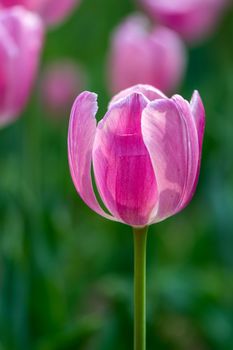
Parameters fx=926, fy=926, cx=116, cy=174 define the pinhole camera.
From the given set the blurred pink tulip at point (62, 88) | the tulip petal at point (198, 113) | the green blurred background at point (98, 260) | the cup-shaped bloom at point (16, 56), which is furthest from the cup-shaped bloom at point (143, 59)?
the tulip petal at point (198, 113)

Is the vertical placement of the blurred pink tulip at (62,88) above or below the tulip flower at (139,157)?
above

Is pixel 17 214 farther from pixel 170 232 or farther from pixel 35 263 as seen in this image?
pixel 170 232

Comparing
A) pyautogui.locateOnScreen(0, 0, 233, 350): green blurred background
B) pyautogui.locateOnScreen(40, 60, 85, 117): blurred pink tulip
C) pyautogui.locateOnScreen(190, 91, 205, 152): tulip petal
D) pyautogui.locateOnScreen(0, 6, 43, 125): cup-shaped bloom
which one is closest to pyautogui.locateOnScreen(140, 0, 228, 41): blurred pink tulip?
pyautogui.locateOnScreen(0, 0, 233, 350): green blurred background

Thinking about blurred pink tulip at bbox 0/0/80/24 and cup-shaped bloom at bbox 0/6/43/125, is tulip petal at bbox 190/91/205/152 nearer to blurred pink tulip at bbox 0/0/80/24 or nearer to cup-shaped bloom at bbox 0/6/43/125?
cup-shaped bloom at bbox 0/6/43/125

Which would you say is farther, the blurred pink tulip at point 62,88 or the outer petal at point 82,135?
the blurred pink tulip at point 62,88

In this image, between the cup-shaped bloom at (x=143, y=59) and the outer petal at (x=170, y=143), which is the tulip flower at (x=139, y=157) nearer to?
the outer petal at (x=170, y=143)

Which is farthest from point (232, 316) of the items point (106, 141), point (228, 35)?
point (228, 35)

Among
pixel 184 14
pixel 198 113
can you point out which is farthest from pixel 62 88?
pixel 198 113
